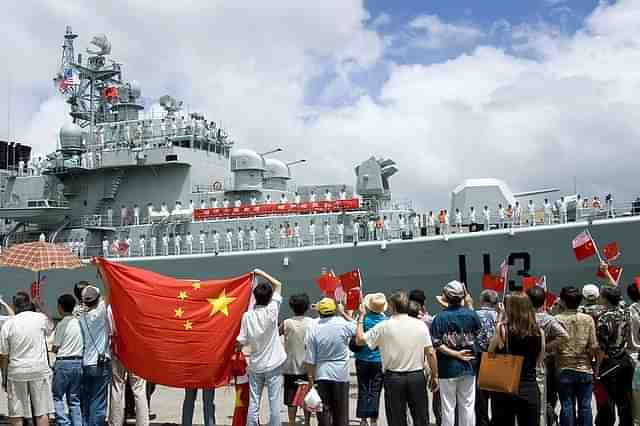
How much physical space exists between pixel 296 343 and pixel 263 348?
856 mm

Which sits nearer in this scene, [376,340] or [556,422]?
[376,340]

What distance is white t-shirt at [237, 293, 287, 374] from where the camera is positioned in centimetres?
616

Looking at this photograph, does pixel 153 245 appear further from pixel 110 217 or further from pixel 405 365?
pixel 405 365

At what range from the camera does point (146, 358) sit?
6828mm

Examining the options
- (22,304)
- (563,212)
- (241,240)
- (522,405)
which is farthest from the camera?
(241,240)

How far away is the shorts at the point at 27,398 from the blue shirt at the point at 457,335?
Result: 397cm

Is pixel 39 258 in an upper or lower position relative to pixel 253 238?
lower

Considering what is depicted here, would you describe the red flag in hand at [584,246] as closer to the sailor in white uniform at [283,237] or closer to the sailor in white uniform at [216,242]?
the sailor in white uniform at [283,237]

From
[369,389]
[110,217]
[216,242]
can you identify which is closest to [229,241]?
[216,242]

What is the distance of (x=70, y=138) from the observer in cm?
2836

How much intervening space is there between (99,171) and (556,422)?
79.1 feet

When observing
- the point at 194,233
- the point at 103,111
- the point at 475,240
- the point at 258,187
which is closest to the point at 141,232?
the point at 194,233

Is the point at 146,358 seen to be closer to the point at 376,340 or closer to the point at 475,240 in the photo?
the point at 376,340

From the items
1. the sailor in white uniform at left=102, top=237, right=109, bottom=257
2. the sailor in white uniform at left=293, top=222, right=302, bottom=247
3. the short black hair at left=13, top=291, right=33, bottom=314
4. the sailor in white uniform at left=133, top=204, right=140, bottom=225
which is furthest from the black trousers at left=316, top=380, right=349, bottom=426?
the sailor in white uniform at left=133, top=204, right=140, bottom=225
